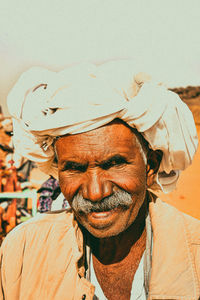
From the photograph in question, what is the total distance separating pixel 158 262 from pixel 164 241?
0.12 m

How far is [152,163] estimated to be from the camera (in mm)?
1927

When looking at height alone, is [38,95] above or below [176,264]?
above

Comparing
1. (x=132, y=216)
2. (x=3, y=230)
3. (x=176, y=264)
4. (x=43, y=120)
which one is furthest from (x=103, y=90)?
(x=3, y=230)

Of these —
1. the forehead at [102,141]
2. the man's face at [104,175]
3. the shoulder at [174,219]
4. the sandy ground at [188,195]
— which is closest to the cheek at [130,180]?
the man's face at [104,175]

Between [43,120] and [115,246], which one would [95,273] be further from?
[43,120]

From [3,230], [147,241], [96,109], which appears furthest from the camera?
[3,230]

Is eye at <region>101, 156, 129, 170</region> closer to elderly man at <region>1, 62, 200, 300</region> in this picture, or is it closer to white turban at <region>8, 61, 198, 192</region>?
elderly man at <region>1, 62, 200, 300</region>

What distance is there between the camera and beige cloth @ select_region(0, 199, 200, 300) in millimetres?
1673

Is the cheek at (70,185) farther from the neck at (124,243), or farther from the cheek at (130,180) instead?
the neck at (124,243)

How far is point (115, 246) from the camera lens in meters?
1.98

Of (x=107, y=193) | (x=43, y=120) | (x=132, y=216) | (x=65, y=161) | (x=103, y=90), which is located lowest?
(x=132, y=216)

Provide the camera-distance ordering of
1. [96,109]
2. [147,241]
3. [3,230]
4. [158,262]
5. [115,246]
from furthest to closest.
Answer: [3,230], [115,246], [147,241], [158,262], [96,109]

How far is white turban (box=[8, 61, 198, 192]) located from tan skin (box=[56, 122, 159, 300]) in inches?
2.8

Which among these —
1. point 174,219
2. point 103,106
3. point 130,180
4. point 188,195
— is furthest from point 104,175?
point 188,195
